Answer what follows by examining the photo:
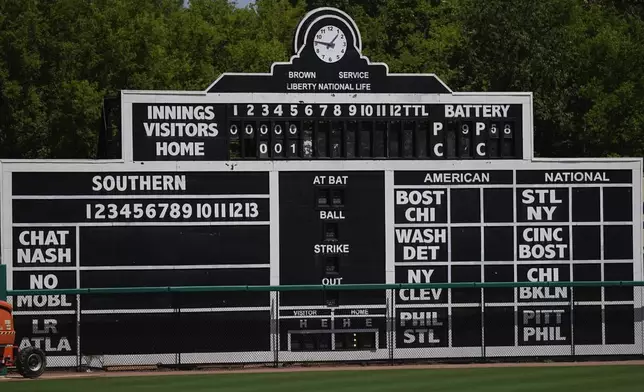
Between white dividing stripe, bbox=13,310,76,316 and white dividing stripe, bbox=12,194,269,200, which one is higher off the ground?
white dividing stripe, bbox=12,194,269,200

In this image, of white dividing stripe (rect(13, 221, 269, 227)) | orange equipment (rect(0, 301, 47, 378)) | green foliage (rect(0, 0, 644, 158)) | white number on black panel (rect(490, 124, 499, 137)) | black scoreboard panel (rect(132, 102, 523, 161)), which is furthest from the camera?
green foliage (rect(0, 0, 644, 158))

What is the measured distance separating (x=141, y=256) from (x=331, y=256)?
3.74 m

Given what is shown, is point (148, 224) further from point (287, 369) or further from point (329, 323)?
point (329, 323)

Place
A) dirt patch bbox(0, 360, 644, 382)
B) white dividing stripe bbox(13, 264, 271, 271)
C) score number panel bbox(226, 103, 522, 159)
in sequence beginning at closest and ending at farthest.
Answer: dirt patch bbox(0, 360, 644, 382)
white dividing stripe bbox(13, 264, 271, 271)
score number panel bbox(226, 103, 522, 159)

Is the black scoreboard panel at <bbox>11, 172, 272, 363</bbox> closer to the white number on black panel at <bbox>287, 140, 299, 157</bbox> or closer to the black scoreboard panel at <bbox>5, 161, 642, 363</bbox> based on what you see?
the black scoreboard panel at <bbox>5, 161, 642, 363</bbox>

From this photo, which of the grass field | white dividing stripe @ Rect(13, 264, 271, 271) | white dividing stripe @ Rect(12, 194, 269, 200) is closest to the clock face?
white dividing stripe @ Rect(12, 194, 269, 200)

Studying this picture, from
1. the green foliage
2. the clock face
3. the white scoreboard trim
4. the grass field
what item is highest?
the green foliage

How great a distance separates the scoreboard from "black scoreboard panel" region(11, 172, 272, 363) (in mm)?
37

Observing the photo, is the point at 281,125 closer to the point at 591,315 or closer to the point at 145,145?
the point at 145,145

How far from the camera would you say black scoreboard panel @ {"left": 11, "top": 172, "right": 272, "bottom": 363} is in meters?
29.4

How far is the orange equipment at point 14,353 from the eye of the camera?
91.4ft

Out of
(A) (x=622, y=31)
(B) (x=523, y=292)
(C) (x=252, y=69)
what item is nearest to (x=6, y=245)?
(B) (x=523, y=292)

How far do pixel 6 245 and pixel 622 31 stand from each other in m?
40.7

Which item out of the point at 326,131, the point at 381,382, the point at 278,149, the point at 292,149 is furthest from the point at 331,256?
the point at 381,382
